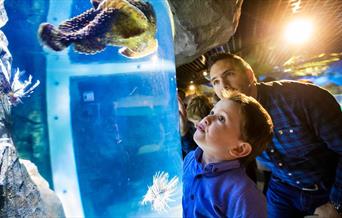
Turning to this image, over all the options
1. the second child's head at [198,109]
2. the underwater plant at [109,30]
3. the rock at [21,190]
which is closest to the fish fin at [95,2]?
the underwater plant at [109,30]

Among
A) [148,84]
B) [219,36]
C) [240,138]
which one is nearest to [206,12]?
[219,36]

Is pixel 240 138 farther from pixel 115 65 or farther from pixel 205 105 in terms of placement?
pixel 205 105

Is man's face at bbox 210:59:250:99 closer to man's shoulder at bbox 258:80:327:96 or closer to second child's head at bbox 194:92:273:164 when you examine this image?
man's shoulder at bbox 258:80:327:96

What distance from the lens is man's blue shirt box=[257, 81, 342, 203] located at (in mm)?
1730

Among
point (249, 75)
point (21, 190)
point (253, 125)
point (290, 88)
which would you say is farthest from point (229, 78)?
point (21, 190)

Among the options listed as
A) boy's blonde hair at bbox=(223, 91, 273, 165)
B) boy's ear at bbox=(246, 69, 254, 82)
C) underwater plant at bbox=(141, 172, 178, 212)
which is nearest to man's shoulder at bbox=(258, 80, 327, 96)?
boy's ear at bbox=(246, 69, 254, 82)

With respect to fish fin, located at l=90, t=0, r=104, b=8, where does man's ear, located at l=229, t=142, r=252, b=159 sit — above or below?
below

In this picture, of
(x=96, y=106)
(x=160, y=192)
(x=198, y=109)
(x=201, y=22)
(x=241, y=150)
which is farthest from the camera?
(x=198, y=109)

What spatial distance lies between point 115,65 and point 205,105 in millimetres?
1451

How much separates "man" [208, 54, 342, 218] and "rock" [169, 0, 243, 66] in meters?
0.48

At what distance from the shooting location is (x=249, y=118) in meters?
1.29

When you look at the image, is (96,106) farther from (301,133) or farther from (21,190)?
(301,133)

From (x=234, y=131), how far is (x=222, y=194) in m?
0.31

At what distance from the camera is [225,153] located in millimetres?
1279
